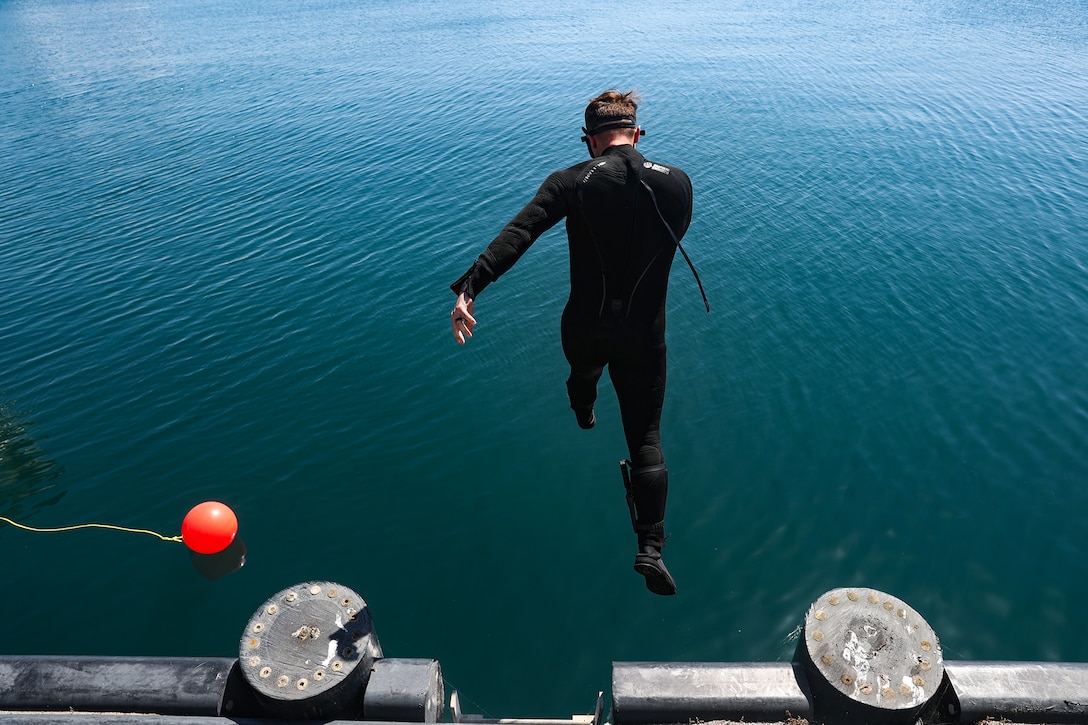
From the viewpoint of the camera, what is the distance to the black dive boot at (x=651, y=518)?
4.73 meters

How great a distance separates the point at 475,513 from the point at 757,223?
10206 mm

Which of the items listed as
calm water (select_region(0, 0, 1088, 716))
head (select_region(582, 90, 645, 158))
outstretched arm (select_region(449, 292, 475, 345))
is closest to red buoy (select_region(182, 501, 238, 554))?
calm water (select_region(0, 0, 1088, 716))

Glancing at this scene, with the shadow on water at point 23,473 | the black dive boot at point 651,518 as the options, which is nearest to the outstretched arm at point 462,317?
the black dive boot at point 651,518

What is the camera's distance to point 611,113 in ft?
14.7

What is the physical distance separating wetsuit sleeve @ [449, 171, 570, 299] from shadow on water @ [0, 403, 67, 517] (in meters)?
8.61

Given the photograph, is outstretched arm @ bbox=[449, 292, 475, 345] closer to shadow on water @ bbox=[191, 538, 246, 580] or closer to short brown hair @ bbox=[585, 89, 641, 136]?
short brown hair @ bbox=[585, 89, 641, 136]

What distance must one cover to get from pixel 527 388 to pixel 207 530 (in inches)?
195

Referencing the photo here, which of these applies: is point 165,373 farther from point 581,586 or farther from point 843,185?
point 843,185

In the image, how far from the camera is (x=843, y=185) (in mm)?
17922

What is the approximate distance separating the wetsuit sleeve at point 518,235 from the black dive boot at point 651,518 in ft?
5.37

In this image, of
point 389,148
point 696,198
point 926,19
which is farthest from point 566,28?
point 696,198

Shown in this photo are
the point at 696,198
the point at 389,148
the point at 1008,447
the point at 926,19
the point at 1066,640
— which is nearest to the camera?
the point at 1066,640

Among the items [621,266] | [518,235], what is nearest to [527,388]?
[621,266]

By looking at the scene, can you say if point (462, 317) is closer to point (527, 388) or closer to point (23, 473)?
point (527, 388)
